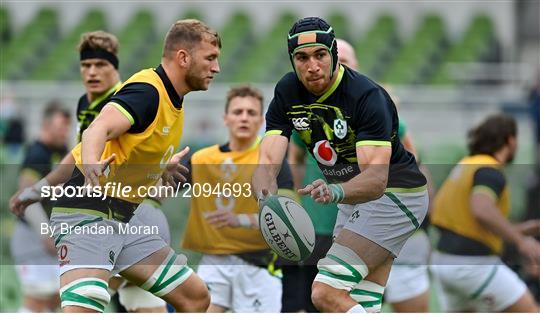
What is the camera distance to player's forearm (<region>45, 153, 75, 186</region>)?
662 cm

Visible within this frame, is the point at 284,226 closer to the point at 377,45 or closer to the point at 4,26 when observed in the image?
the point at 377,45

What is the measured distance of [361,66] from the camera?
1898 cm

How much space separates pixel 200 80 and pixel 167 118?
29cm

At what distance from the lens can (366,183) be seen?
5996 mm

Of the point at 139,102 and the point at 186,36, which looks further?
the point at 186,36

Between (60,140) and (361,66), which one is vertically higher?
(361,66)

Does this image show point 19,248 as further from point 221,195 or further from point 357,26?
point 357,26

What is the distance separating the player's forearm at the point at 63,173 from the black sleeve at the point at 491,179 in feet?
9.42

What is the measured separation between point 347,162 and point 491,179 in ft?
6.85

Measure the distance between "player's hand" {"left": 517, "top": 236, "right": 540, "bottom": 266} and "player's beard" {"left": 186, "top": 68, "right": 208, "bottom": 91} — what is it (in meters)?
2.86

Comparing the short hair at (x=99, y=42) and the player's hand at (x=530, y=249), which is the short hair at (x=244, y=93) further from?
the player's hand at (x=530, y=249)

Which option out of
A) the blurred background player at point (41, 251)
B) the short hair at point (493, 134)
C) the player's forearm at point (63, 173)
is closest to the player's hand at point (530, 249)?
the short hair at point (493, 134)

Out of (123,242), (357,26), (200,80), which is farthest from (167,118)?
(357,26)

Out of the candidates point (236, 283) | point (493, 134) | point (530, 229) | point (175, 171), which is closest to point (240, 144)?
point (236, 283)
